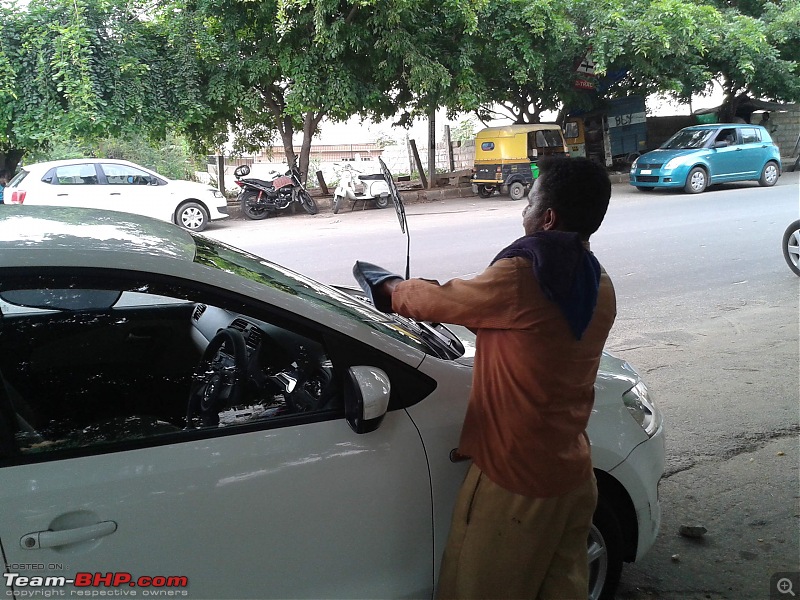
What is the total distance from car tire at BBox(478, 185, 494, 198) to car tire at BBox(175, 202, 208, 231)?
798cm

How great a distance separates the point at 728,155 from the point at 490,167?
19.5 ft

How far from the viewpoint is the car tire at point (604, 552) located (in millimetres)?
2438

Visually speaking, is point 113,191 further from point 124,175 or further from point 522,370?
point 522,370

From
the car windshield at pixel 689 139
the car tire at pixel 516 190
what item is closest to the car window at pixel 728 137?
the car windshield at pixel 689 139

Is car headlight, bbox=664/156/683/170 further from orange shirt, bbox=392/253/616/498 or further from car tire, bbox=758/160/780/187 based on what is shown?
orange shirt, bbox=392/253/616/498

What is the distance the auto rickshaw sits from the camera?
17750 mm

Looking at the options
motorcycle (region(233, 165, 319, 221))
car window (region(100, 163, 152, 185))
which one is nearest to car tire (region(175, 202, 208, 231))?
car window (region(100, 163, 152, 185))

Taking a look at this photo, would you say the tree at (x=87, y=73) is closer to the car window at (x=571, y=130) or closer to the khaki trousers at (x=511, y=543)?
the car window at (x=571, y=130)

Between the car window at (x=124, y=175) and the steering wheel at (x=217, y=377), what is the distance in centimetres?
1172

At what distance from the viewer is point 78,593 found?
1709 mm

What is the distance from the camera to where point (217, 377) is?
2.16 m

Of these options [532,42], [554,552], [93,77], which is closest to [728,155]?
[532,42]

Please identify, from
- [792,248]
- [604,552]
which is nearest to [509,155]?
[792,248]

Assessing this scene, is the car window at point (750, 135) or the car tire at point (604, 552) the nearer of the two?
the car tire at point (604, 552)
